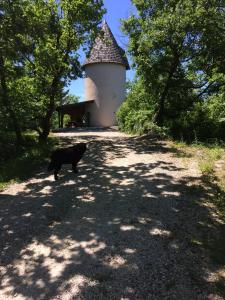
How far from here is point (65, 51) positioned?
2012 cm

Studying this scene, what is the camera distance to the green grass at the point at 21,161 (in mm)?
13072

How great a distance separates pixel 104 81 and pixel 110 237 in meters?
31.5

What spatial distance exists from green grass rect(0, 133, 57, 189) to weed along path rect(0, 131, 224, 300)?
1027mm

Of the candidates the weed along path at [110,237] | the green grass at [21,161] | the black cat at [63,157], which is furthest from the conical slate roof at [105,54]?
the weed along path at [110,237]

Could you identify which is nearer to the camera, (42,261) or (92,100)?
(42,261)

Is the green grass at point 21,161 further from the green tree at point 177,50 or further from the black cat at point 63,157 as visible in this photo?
the green tree at point 177,50

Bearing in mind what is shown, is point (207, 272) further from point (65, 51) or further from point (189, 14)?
point (65, 51)

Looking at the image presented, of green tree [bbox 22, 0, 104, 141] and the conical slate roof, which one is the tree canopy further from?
the conical slate roof

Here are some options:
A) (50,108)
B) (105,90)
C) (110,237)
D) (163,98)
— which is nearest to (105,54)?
(105,90)

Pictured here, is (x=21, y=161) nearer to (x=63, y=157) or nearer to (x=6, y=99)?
(x=6, y=99)

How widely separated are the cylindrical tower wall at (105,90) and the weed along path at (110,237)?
2602 centimetres

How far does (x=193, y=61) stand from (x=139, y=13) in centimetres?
375

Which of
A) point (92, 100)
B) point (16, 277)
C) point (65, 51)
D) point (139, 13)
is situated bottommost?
point (16, 277)

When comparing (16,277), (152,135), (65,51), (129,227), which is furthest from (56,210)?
(65,51)
